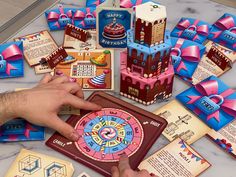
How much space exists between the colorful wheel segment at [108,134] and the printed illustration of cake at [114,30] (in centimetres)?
31

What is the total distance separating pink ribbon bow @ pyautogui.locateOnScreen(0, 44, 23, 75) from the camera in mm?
1195

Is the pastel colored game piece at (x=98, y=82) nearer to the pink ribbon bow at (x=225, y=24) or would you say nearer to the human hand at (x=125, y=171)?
the human hand at (x=125, y=171)

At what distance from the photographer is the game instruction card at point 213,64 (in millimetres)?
1200

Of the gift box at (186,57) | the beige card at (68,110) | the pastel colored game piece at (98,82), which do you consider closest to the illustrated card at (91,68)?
the pastel colored game piece at (98,82)

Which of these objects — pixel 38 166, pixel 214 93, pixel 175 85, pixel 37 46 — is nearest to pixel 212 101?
pixel 214 93

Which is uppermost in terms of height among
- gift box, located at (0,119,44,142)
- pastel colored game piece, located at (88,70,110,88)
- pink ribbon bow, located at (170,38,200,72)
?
pink ribbon bow, located at (170,38,200,72)

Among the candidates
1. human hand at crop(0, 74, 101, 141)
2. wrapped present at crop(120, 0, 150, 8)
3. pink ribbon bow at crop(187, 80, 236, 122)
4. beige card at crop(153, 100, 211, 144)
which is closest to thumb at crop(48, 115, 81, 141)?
human hand at crop(0, 74, 101, 141)

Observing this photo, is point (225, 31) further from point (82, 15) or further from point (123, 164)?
point (123, 164)

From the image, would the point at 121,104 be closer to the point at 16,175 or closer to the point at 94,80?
the point at 94,80

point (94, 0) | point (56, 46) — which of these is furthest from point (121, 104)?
point (94, 0)

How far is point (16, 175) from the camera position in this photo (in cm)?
92

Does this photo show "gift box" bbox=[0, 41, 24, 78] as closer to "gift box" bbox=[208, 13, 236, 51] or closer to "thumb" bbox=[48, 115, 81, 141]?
"thumb" bbox=[48, 115, 81, 141]

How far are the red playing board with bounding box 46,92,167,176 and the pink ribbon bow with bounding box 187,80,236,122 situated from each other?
0.13 m

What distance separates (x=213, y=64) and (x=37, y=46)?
2.03 feet
